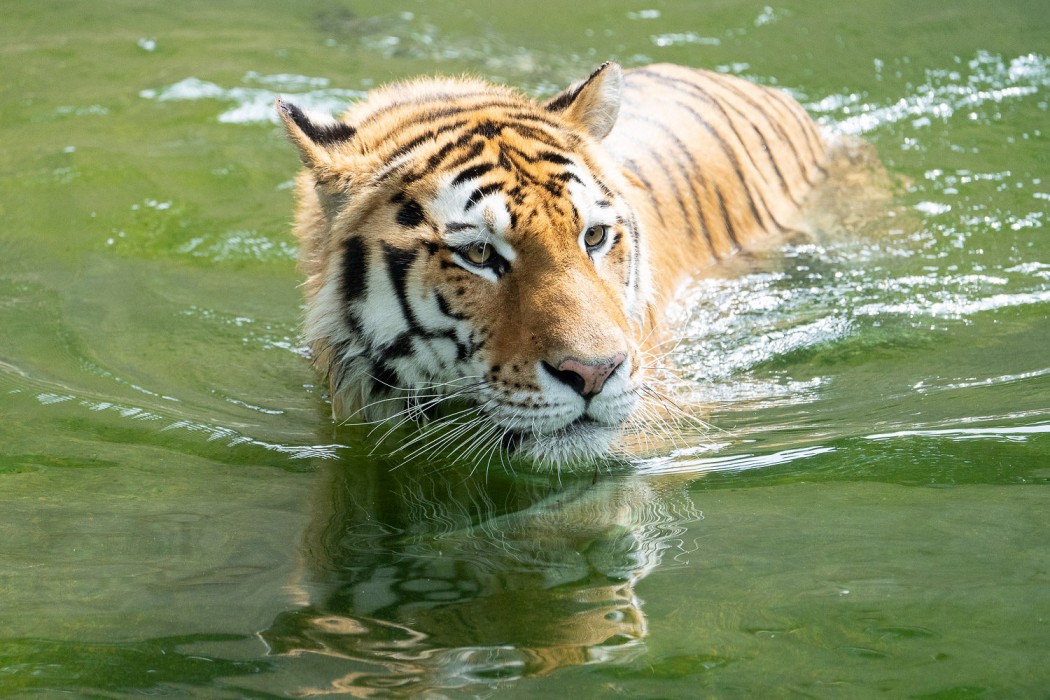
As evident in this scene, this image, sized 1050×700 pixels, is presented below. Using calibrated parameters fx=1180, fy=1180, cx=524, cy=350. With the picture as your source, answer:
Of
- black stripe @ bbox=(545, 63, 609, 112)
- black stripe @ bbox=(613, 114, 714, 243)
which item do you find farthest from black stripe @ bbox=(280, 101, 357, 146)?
black stripe @ bbox=(613, 114, 714, 243)

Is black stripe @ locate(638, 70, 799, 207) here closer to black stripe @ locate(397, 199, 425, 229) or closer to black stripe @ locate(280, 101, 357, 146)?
black stripe @ locate(280, 101, 357, 146)

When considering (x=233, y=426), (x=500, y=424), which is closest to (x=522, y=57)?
(x=233, y=426)

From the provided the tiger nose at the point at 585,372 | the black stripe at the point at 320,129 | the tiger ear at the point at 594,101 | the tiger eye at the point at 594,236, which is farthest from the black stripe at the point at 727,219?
the tiger nose at the point at 585,372

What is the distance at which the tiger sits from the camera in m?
1.99

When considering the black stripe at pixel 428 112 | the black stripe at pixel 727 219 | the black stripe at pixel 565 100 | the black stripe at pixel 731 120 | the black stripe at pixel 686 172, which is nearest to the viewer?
the black stripe at pixel 428 112

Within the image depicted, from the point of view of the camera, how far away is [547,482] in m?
2.32

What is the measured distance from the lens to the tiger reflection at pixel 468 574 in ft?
→ 5.24

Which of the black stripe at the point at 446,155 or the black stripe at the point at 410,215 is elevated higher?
the black stripe at the point at 446,155

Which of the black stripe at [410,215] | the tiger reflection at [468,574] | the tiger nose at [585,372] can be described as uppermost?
the black stripe at [410,215]

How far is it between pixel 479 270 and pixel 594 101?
593mm

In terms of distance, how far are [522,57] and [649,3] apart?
3.10 feet

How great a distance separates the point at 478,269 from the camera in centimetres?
211

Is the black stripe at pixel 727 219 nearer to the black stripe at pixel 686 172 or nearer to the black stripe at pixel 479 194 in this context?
the black stripe at pixel 686 172

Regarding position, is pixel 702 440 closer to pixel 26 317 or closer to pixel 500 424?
pixel 500 424
